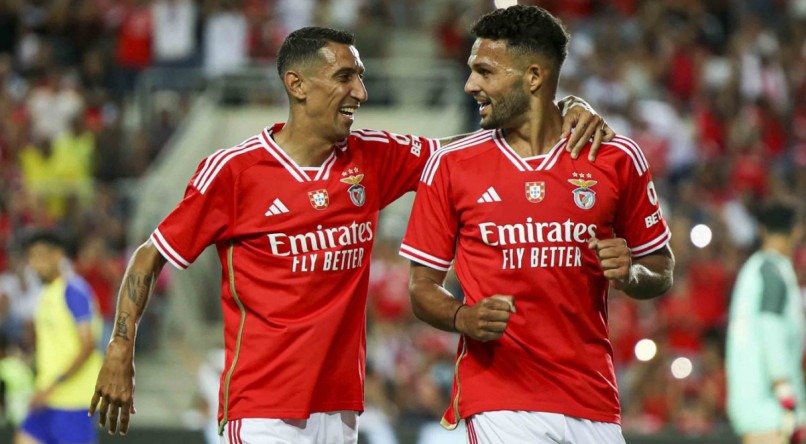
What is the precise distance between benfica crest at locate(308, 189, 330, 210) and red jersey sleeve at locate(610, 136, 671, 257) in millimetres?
1127

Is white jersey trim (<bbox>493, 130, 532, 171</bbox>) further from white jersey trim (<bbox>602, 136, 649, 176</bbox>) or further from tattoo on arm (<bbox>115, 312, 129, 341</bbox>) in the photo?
tattoo on arm (<bbox>115, 312, 129, 341</bbox>)

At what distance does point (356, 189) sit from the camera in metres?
5.57

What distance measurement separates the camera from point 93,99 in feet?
52.9

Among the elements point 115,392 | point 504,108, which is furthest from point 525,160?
point 115,392

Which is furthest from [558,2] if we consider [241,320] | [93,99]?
[241,320]

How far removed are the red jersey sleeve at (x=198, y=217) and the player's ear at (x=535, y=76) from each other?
1225 mm

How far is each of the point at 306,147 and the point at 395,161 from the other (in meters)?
0.42

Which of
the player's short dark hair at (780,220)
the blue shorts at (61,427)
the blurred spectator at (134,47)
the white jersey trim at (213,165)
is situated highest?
the white jersey trim at (213,165)

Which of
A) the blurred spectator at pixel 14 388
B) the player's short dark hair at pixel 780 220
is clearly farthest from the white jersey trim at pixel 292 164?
the blurred spectator at pixel 14 388

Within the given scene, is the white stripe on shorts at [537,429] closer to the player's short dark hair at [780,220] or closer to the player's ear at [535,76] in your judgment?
the player's ear at [535,76]

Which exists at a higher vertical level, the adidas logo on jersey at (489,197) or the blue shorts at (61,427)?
the adidas logo on jersey at (489,197)

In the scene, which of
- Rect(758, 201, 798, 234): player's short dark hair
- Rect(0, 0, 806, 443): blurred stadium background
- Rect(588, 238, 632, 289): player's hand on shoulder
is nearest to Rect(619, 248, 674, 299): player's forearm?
Rect(588, 238, 632, 289): player's hand on shoulder

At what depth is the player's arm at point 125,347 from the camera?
5109 millimetres

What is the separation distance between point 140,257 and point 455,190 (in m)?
1.28
